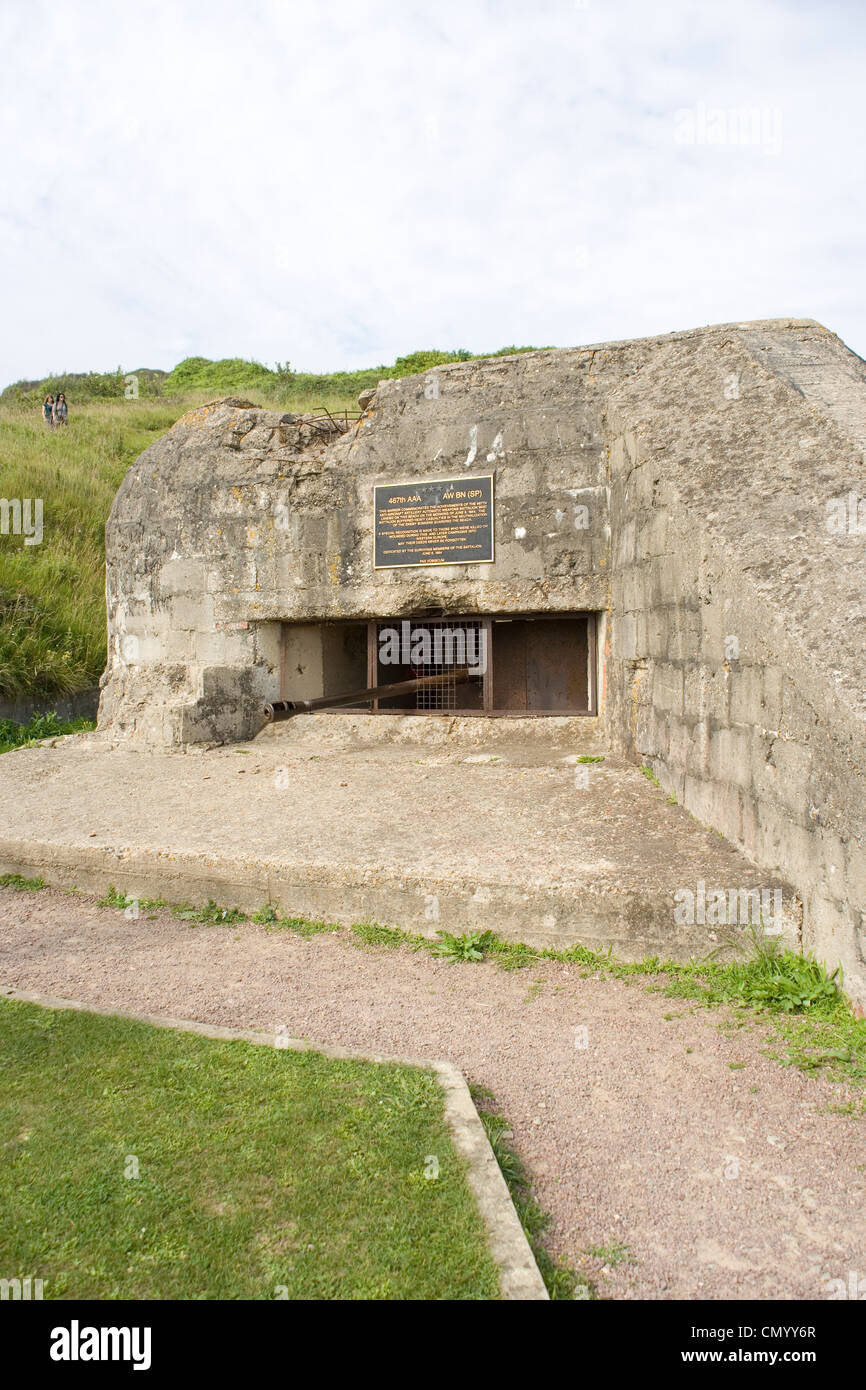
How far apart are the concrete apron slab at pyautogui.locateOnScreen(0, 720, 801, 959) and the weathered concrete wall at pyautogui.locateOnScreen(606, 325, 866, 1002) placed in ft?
1.09

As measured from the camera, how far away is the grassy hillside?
38.4 ft

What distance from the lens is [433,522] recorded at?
7.29 metres

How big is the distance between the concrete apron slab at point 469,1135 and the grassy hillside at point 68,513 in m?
8.95

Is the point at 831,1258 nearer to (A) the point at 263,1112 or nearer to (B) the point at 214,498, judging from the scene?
(A) the point at 263,1112

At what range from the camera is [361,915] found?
4430 mm

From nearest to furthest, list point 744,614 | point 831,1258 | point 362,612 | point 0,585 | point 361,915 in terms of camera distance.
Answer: point 831,1258, point 744,614, point 361,915, point 362,612, point 0,585

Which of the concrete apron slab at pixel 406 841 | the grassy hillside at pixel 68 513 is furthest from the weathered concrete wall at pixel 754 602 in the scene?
the grassy hillside at pixel 68 513

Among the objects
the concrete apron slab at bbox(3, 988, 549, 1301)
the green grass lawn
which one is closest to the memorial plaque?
the concrete apron slab at bbox(3, 988, 549, 1301)

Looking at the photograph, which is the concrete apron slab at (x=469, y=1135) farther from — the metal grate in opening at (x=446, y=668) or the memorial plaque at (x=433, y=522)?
the metal grate in opening at (x=446, y=668)

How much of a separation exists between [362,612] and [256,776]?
1891 mm

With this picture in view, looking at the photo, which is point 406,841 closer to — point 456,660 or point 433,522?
point 433,522

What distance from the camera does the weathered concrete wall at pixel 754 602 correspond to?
11.2ft

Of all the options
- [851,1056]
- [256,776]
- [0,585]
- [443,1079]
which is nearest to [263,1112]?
[443,1079]

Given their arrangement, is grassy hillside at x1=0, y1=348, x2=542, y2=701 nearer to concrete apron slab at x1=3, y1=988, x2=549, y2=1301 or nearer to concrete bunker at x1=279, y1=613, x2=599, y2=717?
concrete bunker at x1=279, y1=613, x2=599, y2=717
